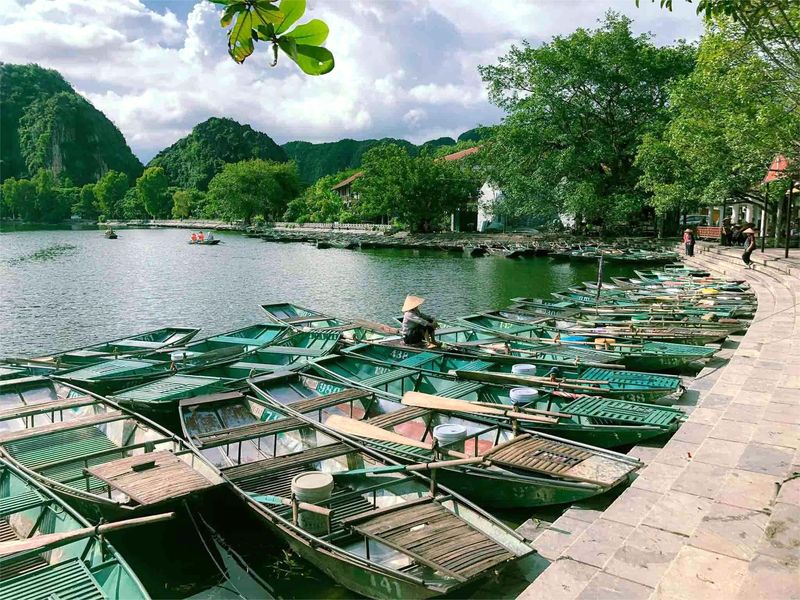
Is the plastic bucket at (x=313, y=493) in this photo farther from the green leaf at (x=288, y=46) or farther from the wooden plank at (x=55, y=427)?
the green leaf at (x=288, y=46)

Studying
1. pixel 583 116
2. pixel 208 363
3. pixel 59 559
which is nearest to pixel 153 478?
pixel 59 559

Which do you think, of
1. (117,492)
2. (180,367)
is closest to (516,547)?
(117,492)

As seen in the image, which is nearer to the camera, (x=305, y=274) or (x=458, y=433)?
(x=458, y=433)

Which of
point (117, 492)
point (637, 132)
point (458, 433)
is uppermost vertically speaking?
point (637, 132)

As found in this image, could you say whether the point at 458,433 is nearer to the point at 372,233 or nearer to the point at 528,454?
the point at 528,454

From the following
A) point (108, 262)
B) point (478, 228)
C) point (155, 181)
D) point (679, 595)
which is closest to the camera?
point (679, 595)

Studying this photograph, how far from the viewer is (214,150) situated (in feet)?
492

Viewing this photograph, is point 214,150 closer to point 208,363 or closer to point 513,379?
point 208,363

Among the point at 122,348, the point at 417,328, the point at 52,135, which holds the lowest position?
the point at 122,348

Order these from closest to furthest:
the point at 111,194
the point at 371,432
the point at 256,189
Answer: the point at 371,432
the point at 256,189
the point at 111,194

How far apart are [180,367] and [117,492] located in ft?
18.8

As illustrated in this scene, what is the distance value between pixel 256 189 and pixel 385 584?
96195 millimetres

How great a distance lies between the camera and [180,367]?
13.1m

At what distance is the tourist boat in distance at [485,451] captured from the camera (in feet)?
24.5
